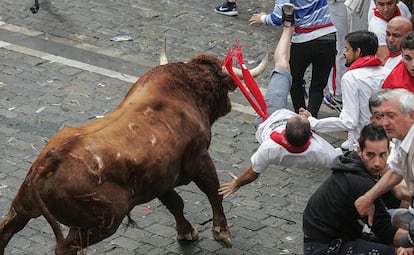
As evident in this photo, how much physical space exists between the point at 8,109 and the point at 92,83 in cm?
117

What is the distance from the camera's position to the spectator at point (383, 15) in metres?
10.0

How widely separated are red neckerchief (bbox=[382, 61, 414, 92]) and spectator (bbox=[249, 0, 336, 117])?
197 cm

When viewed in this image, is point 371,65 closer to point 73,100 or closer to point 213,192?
point 213,192

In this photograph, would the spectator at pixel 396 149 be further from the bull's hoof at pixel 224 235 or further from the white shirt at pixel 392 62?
the white shirt at pixel 392 62

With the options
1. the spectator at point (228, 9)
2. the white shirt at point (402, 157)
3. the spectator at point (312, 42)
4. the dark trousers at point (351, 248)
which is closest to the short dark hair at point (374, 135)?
the white shirt at point (402, 157)

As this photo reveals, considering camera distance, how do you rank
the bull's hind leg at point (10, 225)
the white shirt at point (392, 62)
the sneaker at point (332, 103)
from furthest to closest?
1. the sneaker at point (332, 103)
2. the white shirt at point (392, 62)
3. the bull's hind leg at point (10, 225)

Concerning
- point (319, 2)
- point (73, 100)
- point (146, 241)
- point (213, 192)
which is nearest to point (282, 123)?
point (213, 192)

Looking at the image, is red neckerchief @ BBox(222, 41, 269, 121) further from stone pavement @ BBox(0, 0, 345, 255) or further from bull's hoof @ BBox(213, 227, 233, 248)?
bull's hoof @ BBox(213, 227, 233, 248)

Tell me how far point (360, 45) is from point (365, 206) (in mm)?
2681

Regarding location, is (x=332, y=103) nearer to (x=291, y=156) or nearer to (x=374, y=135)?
(x=291, y=156)

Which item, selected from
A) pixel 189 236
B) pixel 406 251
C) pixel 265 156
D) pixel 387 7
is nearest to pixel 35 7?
pixel 387 7

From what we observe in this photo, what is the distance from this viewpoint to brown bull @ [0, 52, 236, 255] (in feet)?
24.3

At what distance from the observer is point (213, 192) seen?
8.59m

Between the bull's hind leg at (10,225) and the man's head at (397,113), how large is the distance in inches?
113
